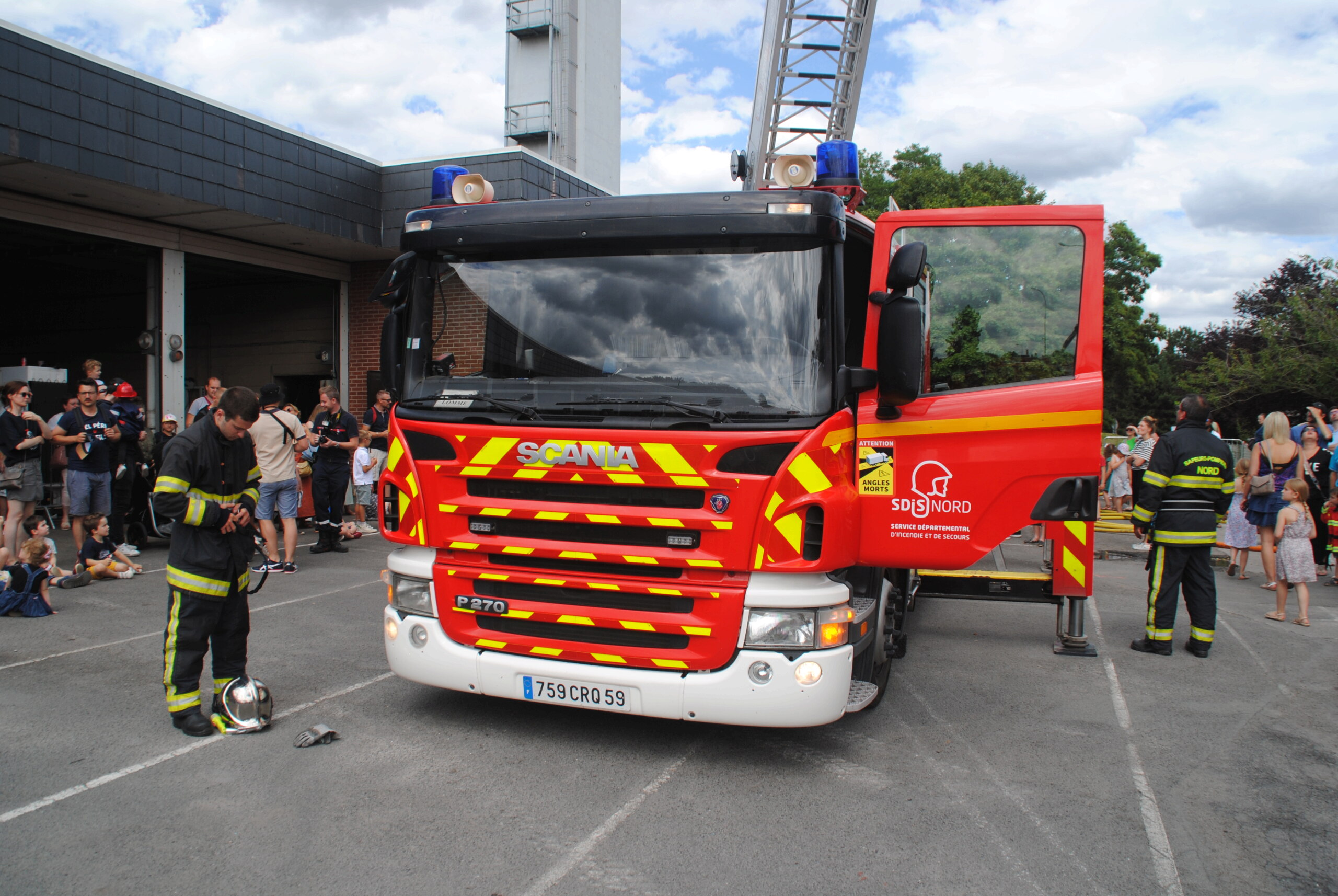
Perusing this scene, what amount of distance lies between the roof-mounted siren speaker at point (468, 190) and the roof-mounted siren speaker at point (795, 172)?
1619 mm

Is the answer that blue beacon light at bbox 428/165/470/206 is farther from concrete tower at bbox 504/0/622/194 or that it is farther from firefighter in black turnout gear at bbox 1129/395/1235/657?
concrete tower at bbox 504/0/622/194

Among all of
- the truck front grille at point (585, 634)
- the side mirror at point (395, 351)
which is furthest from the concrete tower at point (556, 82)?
the truck front grille at point (585, 634)

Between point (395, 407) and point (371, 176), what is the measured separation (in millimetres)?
10696

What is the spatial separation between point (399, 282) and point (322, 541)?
6514mm

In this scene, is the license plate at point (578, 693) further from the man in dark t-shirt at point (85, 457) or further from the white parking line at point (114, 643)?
the man in dark t-shirt at point (85, 457)

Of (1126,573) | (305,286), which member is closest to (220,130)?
(305,286)

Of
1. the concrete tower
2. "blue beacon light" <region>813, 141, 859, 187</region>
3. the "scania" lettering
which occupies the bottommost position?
the "scania" lettering

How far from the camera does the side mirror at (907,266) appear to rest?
4094 mm

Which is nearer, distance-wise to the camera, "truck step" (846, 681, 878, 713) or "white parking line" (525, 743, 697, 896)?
"white parking line" (525, 743, 697, 896)

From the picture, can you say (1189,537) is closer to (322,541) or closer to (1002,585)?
(1002,585)

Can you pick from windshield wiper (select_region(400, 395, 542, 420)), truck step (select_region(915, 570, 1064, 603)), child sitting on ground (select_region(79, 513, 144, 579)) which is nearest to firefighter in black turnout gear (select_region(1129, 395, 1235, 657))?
truck step (select_region(915, 570, 1064, 603))

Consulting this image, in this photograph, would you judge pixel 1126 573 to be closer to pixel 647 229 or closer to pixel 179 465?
pixel 647 229

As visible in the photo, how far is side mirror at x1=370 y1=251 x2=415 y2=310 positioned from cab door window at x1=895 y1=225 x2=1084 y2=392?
107 inches

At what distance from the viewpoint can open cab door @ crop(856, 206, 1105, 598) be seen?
15.3 feet
